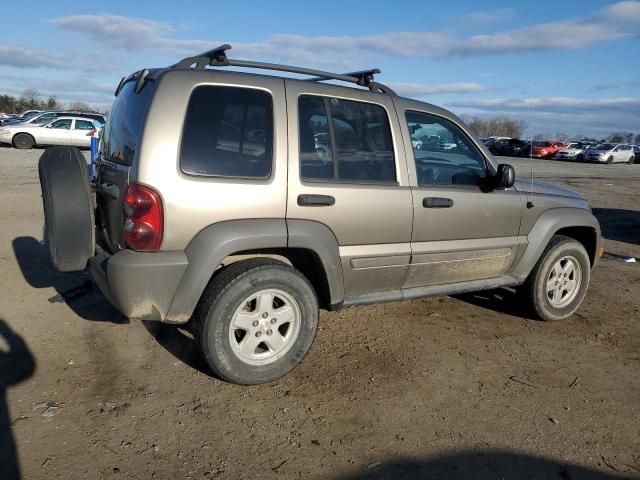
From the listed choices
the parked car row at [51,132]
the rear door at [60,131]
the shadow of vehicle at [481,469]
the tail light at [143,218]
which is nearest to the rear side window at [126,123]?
the tail light at [143,218]

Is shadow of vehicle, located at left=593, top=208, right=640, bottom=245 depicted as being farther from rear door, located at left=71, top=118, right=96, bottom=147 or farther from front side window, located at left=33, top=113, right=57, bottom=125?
front side window, located at left=33, top=113, right=57, bottom=125

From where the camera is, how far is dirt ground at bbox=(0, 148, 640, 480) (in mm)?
2770

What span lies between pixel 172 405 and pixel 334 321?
5.99 ft

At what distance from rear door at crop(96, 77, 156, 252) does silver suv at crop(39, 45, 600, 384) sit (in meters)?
0.02

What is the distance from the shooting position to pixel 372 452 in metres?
2.87

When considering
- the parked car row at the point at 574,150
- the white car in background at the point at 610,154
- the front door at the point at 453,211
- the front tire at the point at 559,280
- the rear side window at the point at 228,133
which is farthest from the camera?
the parked car row at the point at 574,150

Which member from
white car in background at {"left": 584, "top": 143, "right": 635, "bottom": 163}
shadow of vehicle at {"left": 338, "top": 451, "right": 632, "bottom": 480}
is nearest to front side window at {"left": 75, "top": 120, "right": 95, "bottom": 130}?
shadow of vehicle at {"left": 338, "top": 451, "right": 632, "bottom": 480}

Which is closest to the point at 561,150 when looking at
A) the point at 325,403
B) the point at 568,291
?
the point at 568,291

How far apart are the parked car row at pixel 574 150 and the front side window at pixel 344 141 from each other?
3638cm

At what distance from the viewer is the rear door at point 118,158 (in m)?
3.22

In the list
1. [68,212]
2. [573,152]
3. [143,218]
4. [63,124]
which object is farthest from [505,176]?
[573,152]

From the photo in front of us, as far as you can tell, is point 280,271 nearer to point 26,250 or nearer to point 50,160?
point 50,160

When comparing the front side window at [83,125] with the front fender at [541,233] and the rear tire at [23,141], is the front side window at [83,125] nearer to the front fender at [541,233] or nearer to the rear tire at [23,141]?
the rear tire at [23,141]

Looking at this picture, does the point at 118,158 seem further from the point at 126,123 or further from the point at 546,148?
the point at 546,148
